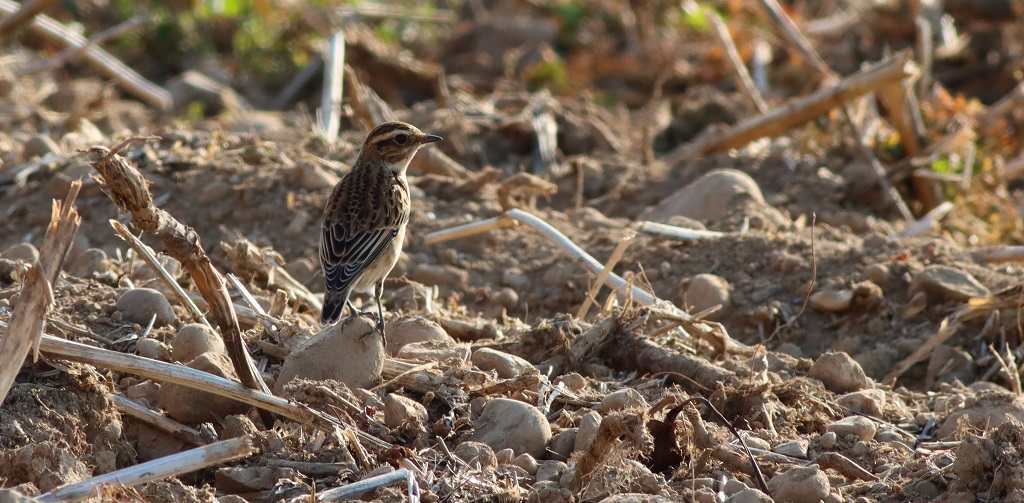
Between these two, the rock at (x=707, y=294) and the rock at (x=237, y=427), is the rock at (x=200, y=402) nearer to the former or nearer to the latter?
the rock at (x=237, y=427)

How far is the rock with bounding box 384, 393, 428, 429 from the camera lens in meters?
5.70

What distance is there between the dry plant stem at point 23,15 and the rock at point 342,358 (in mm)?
8096

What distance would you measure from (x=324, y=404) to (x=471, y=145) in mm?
6525

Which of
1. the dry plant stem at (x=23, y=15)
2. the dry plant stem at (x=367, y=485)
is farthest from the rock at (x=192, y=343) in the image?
the dry plant stem at (x=23, y=15)

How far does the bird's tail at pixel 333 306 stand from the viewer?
6.45 meters

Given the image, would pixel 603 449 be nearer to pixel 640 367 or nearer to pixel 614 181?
pixel 640 367

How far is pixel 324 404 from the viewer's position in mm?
5652

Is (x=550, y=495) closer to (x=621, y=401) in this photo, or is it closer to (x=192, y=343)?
(x=621, y=401)

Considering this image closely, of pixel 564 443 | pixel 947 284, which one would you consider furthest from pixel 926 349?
pixel 564 443

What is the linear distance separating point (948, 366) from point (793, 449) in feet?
8.24

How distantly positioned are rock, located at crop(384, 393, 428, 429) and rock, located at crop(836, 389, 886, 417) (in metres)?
2.46

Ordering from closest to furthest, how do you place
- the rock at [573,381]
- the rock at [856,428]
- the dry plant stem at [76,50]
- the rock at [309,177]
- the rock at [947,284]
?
the rock at [856,428]
the rock at [573,381]
the rock at [947,284]
the rock at [309,177]
the dry plant stem at [76,50]

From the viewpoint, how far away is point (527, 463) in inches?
216

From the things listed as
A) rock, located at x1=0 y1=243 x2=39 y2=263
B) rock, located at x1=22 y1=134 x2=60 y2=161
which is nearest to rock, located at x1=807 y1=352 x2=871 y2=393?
rock, located at x1=0 y1=243 x2=39 y2=263
